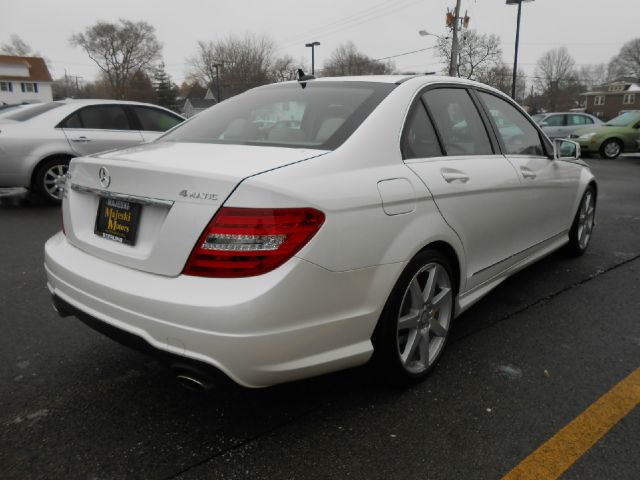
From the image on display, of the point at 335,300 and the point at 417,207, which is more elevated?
the point at 417,207

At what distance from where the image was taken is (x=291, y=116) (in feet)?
9.07

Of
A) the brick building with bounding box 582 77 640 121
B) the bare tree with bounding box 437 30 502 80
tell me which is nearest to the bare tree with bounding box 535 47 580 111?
the brick building with bounding box 582 77 640 121

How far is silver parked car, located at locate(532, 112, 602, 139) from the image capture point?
1817cm

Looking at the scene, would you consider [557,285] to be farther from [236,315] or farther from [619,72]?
[619,72]

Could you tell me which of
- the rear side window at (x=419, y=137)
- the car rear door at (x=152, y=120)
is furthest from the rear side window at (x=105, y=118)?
the rear side window at (x=419, y=137)

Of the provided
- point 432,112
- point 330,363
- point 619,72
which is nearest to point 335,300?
point 330,363

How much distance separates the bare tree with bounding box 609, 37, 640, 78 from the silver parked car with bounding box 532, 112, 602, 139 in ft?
259

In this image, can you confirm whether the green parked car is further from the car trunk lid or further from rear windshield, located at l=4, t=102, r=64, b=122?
the car trunk lid

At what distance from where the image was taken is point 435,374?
8.72 feet

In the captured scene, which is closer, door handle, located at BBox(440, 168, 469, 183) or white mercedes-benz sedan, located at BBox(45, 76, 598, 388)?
white mercedes-benz sedan, located at BBox(45, 76, 598, 388)

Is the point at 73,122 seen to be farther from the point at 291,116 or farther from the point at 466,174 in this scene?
the point at 466,174

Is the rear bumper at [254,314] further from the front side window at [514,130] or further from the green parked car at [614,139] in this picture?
the green parked car at [614,139]

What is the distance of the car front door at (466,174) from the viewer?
250 cm

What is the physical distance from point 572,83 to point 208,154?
88395 millimetres
